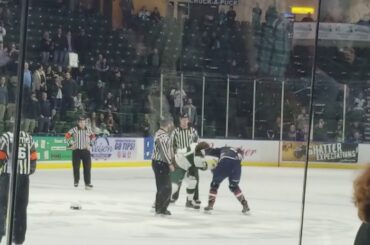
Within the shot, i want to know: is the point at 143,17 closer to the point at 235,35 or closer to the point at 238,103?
the point at 235,35

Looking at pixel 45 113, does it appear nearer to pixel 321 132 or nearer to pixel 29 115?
pixel 29 115

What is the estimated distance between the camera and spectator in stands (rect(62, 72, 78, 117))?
9.05m

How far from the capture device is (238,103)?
8711 millimetres

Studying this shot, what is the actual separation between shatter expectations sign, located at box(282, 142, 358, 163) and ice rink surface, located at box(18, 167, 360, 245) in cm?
17

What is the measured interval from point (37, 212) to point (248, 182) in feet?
10.9

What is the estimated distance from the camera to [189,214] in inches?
242

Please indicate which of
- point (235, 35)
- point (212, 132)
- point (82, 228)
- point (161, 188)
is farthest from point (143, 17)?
point (82, 228)

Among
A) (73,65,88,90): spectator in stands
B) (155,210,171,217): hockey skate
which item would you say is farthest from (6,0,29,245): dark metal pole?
(73,65,88,90): spectator in stands

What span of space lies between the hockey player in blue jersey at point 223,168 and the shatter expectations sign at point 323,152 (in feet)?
1.99

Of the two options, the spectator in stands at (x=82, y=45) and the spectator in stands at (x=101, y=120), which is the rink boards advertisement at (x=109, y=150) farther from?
the spectator in stands at (x=82, y=45)

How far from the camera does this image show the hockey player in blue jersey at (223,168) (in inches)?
254

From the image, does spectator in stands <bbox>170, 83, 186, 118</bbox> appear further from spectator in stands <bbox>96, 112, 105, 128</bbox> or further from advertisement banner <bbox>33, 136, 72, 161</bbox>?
advertisement banner <bbox>33, 136, 72, 161</bbox>

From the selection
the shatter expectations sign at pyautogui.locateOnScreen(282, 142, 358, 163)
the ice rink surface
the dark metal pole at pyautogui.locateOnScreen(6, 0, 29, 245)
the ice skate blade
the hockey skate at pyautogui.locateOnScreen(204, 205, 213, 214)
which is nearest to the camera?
the dark metal pole at pyautogui.locateOnScreen(6, 0, 29, 245)

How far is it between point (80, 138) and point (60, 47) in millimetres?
1907
